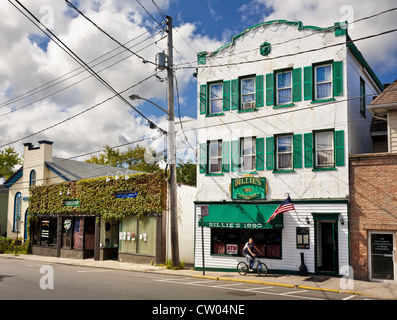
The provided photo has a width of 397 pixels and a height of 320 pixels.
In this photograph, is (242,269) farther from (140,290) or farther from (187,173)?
(187,173)

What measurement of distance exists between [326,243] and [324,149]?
14.1 ft

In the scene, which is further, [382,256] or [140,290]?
[382,256]

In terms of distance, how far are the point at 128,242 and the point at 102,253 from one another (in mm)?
2275

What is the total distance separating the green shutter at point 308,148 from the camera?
19.7 m

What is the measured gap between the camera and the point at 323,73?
19953 millimetres

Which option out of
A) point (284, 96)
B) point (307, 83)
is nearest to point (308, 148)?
point (284, 96)

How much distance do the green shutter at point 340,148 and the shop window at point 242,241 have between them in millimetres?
4267

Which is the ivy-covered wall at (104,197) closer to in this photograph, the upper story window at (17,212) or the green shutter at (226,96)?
the upper story window at (17,212)

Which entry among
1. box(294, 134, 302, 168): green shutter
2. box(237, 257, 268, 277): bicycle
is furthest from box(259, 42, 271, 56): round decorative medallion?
box(237, 257, 268, 277): bicycle

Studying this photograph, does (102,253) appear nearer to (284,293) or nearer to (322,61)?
(284,293)

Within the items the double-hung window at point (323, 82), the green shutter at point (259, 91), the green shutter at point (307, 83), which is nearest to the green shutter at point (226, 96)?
the green shutter at point (259, 91)

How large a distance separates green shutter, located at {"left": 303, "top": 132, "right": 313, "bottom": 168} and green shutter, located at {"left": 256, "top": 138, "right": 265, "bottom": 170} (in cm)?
208

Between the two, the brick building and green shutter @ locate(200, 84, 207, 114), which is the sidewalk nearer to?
the brick building
